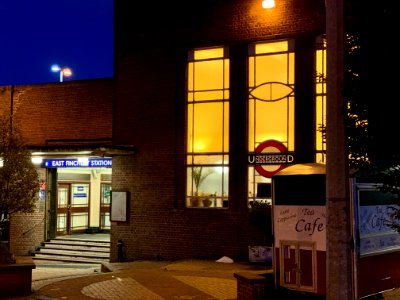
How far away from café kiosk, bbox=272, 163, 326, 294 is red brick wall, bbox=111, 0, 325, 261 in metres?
7.54

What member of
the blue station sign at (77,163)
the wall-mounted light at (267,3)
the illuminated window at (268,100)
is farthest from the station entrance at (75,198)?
the wall-mounted light at (267,3)

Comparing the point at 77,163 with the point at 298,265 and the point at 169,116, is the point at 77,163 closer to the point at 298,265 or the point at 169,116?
the point at 169,116

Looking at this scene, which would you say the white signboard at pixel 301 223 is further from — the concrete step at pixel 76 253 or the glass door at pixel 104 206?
the glass door at pixel 104 206

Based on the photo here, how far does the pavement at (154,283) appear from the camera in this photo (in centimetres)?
1234

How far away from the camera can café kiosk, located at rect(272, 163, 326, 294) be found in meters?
9.66

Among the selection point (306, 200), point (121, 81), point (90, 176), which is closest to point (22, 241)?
point (90, 176)

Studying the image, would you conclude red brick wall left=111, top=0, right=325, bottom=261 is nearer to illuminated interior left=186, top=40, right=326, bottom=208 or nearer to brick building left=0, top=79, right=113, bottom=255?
illuminated interior left=186, top=40, right=326, bottom=208

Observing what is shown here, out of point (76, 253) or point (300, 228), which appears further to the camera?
point (76, 253)

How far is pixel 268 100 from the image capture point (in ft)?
59.5

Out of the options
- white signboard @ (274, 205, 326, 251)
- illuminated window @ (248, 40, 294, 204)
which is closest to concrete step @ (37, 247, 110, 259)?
illuminated window @ (248, 40, 294, 204)

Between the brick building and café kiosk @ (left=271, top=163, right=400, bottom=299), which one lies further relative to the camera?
the brick building

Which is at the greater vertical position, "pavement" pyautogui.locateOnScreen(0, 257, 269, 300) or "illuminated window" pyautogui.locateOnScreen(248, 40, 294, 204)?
"illuminated window" pyautogui.locateOnScreen(248, 40, 294, 204)

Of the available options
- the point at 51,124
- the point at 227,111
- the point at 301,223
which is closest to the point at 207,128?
the point at 227,111

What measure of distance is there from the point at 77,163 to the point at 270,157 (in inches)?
296
